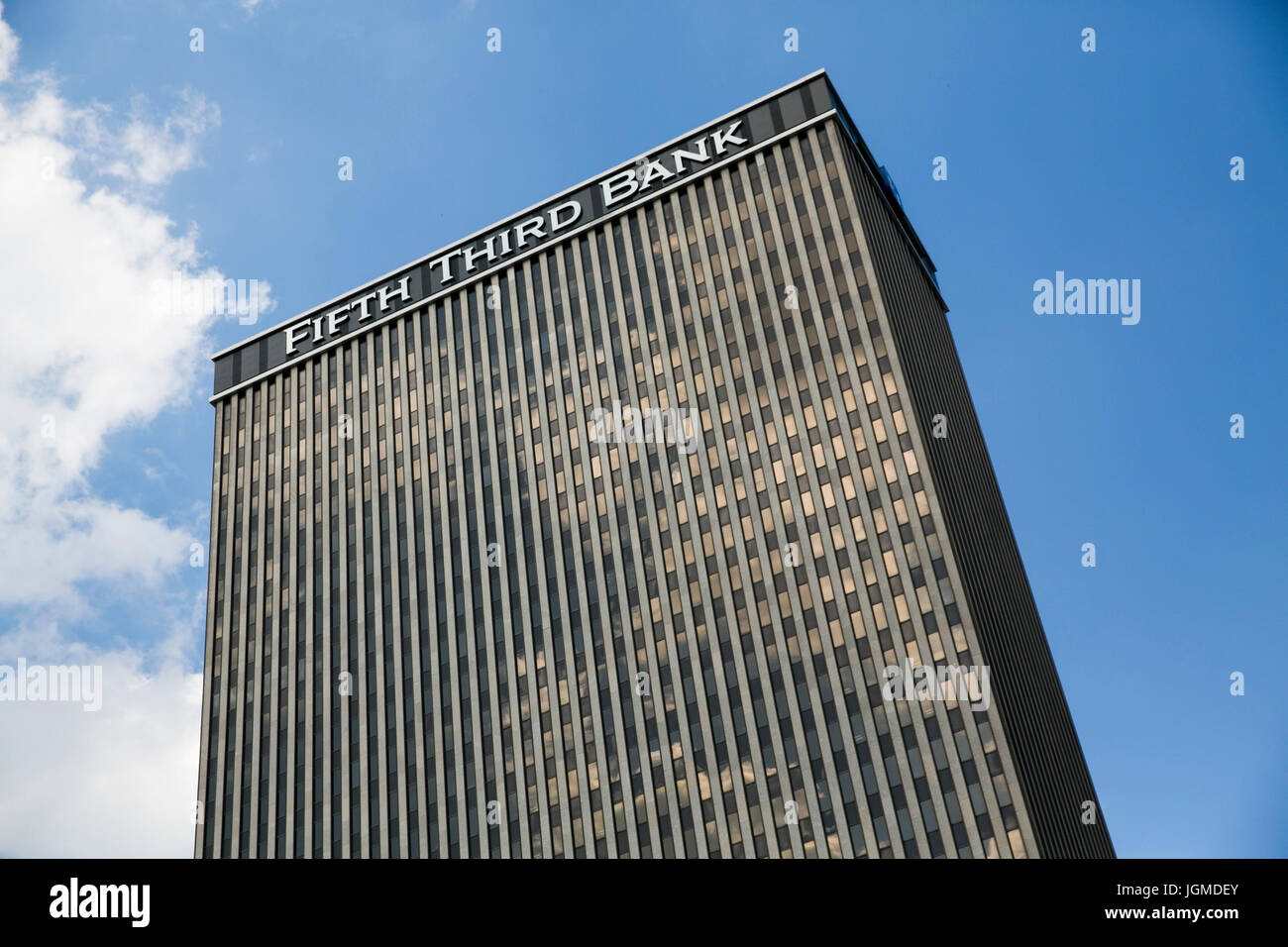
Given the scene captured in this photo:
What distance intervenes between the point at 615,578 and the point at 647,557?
338cm

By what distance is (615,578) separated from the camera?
326 feet

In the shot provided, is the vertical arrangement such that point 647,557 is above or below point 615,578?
above

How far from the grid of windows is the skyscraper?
0.94ft

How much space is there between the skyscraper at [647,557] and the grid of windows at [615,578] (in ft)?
0.94

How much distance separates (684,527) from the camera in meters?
98.0

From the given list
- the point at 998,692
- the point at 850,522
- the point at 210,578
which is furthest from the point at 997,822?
the point at 210,578

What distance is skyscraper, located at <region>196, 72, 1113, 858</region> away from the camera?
84750mm

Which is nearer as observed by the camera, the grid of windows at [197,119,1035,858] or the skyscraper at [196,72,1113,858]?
the skyscraper at [196,72,1113,858]

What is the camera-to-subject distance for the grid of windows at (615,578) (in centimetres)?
8500

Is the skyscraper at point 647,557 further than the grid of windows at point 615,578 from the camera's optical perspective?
No

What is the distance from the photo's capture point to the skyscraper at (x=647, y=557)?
278 ft
